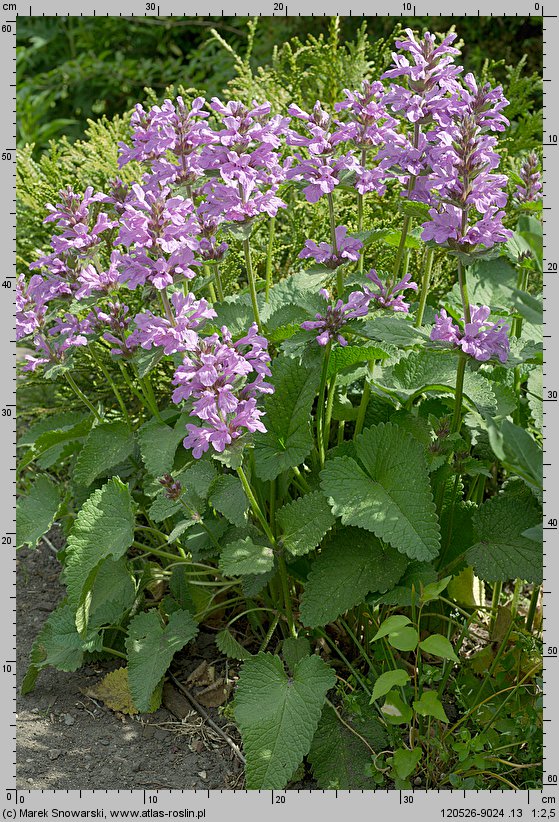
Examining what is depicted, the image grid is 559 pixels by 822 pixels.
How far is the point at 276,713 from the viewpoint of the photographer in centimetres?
195

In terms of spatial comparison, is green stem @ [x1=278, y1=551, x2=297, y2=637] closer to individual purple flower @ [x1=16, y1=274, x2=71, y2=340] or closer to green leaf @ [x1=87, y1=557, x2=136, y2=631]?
green leaf @ [x1=87, y1=557, x2=136, y2=631]

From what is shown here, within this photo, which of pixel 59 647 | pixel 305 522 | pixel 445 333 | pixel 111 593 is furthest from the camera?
pixel 59 647

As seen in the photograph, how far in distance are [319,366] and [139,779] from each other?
1038mm

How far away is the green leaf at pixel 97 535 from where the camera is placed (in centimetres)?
208

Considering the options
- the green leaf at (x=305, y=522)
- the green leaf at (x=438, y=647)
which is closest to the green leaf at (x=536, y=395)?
the green leaf at (x=305, y=522)

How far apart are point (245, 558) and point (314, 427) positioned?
0.59 m

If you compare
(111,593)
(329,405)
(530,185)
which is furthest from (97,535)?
(530,185)

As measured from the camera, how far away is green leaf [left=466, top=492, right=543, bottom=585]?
1.95 meters

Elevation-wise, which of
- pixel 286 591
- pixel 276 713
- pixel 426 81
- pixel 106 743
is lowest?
pixel 106 743

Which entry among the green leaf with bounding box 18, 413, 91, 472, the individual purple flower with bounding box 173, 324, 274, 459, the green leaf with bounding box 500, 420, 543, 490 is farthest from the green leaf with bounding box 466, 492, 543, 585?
the green leaf with bounding box 18, 413, 91, 472

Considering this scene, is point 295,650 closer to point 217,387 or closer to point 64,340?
point 217,387

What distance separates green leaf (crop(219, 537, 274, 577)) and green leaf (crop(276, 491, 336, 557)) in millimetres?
57

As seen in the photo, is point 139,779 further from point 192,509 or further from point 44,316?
point 44,316

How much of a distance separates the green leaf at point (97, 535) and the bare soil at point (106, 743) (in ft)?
1.29
